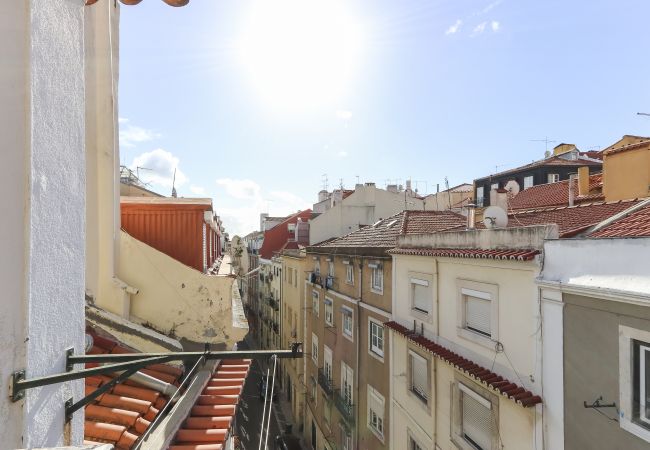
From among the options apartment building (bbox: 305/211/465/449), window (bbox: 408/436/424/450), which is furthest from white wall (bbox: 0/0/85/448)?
apartment building (bbox: 305/211/465/449)

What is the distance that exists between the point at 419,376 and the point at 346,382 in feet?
23.0

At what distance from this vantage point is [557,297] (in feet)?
25.2

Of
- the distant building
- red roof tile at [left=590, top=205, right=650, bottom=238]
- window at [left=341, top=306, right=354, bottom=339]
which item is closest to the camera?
red roof tile at [left=590, top=205, right=650, bottom=238]

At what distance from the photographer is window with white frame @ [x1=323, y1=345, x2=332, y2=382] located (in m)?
21.4

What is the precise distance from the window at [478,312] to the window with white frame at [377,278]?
5.16 m

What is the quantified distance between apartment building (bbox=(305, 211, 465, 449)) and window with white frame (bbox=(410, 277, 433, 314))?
5.44 feet

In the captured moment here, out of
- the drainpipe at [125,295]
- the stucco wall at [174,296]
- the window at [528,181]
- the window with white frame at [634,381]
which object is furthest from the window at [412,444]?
the window at [528,181]

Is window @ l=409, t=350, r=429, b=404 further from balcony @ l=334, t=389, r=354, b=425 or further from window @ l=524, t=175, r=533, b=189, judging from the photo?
window @ l=524, t=175, r=533, b=189

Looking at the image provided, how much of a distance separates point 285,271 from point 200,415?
87.8 ft

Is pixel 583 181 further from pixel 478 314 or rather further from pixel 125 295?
pixel 125 295

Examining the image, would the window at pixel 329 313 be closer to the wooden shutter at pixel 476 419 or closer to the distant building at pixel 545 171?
the wooden shutter at pixel 476 419

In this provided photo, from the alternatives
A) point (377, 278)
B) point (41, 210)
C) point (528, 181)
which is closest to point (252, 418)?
point (377, 278)

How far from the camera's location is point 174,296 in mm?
7855

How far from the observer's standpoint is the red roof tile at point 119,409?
4816 millimetres
